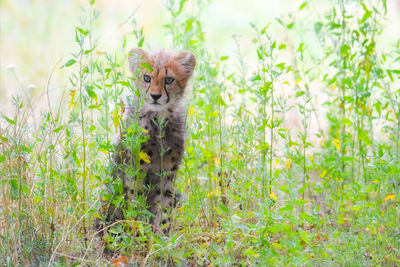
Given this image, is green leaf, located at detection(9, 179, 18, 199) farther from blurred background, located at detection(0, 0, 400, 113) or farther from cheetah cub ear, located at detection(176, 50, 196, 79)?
blurred background, located at detection(0, 0, 400, 113)

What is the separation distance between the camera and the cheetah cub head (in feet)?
11.9

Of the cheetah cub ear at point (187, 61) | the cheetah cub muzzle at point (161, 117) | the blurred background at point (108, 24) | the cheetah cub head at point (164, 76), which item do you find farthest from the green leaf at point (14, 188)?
the blurred background at point (108, 24)

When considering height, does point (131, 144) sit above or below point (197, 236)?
above

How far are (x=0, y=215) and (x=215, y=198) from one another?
1273 millimetres

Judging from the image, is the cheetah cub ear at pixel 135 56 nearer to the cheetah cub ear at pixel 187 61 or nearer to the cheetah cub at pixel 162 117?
the cheetah cub at pixel 162 117

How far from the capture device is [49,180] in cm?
333

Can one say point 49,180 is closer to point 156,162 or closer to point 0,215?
point 0,215

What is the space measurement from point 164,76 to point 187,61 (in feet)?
0.72

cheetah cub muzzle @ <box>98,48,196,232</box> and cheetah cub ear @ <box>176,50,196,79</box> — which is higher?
cheetah cub ear @ <box>176,50,196,79</box>

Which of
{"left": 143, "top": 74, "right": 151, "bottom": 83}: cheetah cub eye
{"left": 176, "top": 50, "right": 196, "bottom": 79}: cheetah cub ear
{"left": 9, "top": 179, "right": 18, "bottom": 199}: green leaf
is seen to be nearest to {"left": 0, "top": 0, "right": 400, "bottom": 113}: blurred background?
{"left": 176, "top": 50, "right": 196, "bottom": 79}: cheetah cub ear

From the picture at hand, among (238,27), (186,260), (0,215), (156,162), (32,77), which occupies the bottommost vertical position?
(186,260)

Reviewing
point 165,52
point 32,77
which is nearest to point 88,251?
point 165,52

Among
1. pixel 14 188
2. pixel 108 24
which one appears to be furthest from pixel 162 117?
pixel 108 24

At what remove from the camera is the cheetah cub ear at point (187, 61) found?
3.76m
